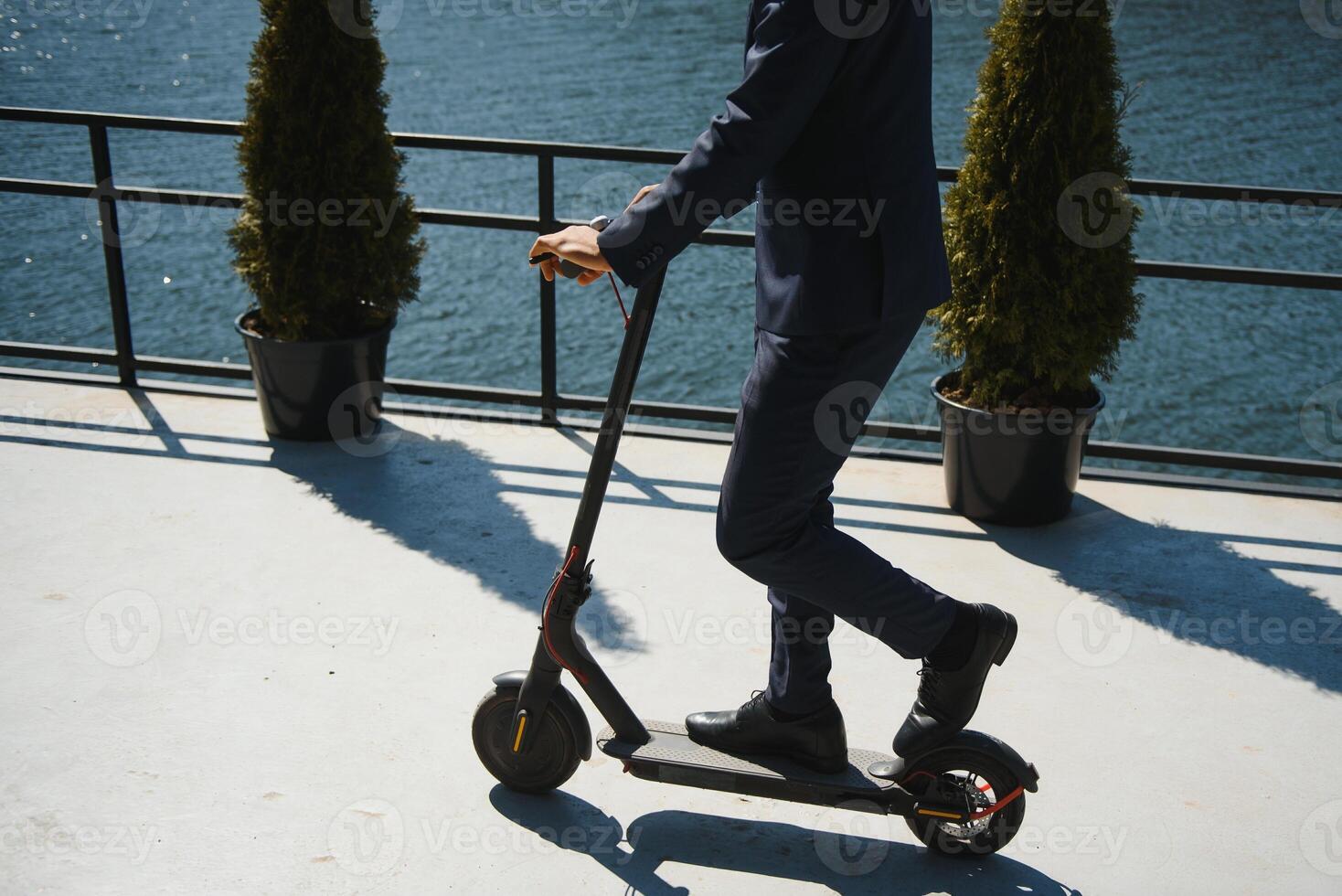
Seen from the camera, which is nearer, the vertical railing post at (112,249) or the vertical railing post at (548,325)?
the vertical railing post at (548,325)

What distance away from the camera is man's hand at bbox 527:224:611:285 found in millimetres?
2383

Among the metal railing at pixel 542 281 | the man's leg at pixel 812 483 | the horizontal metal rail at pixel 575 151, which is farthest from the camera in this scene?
the metal railing at pixel 542 281

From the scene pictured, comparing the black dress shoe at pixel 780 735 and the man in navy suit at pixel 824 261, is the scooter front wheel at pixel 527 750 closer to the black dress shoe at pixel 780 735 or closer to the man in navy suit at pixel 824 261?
the black dress shoe at pixel 780 735

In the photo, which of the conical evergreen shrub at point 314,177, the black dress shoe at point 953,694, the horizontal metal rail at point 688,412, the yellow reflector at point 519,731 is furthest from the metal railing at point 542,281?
the black dress shoe at point 953,694

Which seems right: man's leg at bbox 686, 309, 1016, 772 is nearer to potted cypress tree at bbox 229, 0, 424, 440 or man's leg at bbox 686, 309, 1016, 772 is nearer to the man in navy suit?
the man in navy suit

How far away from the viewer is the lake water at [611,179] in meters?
11.4

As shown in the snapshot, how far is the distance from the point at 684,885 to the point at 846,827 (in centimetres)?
40

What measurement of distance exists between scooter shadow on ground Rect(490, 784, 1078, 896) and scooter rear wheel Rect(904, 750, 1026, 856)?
0.04 m

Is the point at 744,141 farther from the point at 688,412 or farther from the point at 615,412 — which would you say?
the point at 688,412

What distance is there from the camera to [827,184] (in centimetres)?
234

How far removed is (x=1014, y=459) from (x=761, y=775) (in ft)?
6.04

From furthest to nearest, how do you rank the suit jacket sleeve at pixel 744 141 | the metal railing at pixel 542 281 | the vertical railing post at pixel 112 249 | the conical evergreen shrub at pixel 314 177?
1. the vertical railing post at pixel 112 249
2. the conical evergreen shrub at pixel 314 177
3. the metal railing at pixel 542 281
4. the suit jacket sleeve at pixel 744 141

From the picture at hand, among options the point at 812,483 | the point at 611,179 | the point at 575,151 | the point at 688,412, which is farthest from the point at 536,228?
the point at 611,179

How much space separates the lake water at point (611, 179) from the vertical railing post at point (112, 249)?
15.7 feet
